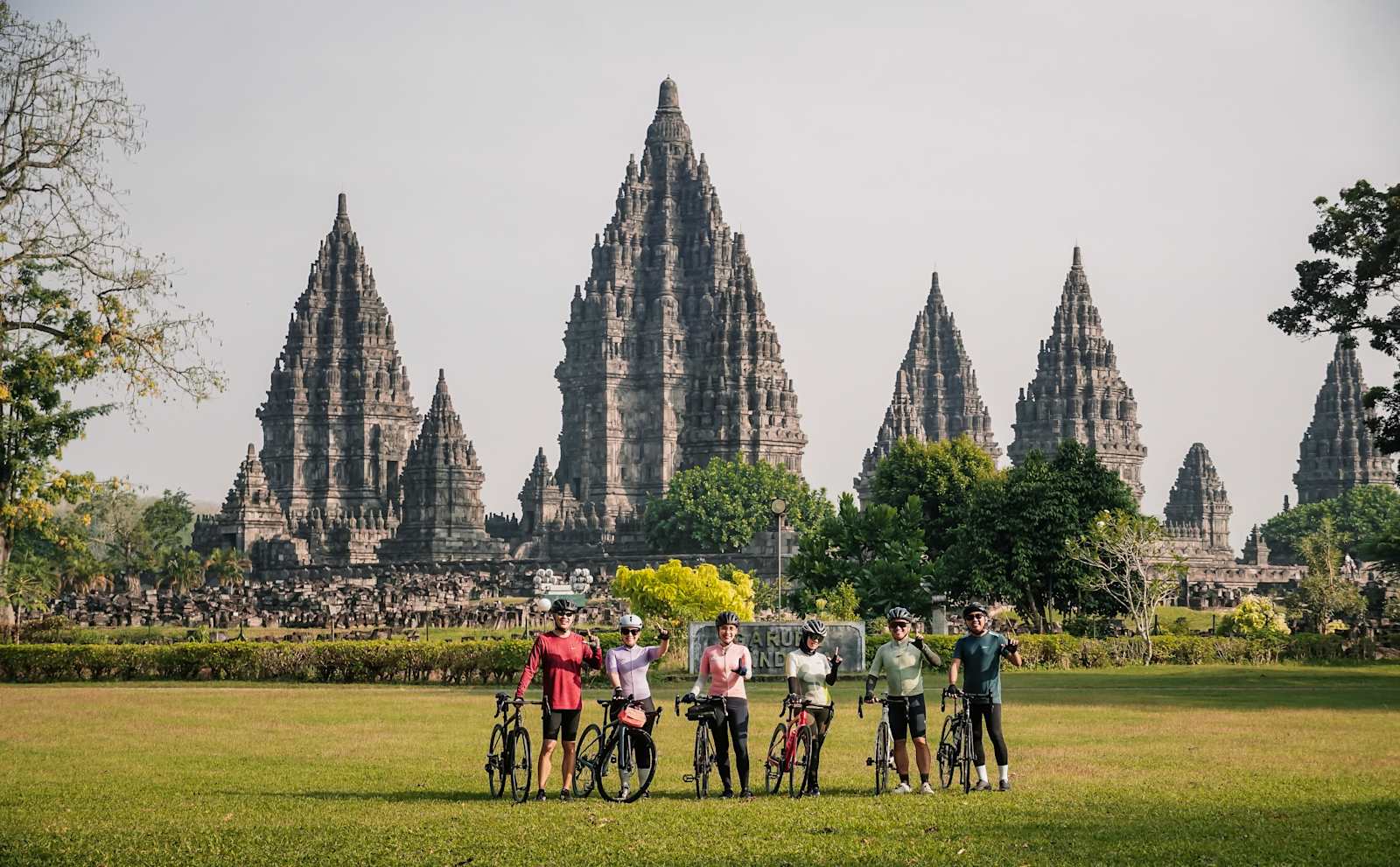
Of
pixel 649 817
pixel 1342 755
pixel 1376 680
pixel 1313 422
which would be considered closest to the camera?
pixel 649 817

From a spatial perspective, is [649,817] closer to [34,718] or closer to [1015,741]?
[1015,741]

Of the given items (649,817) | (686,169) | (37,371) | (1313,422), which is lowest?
(649,817)

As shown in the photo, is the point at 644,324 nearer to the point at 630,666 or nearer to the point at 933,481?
the point at 933,481

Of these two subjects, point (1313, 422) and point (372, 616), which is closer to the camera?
point (372, 616)

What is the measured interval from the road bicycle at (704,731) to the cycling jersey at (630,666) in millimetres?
460

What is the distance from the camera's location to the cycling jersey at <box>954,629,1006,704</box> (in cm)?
2105

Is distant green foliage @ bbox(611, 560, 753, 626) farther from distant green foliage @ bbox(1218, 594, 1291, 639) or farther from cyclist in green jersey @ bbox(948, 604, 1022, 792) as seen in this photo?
cyclist in green jersey @ bbox(948, 604, 1022, 792)

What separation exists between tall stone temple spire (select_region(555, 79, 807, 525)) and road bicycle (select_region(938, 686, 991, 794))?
124m

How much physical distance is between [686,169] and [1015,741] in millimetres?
133917

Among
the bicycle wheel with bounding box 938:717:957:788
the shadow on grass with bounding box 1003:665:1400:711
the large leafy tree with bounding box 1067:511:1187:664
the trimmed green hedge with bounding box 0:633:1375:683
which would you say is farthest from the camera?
the large leafy tree with bounding box 1067:511:1187:664

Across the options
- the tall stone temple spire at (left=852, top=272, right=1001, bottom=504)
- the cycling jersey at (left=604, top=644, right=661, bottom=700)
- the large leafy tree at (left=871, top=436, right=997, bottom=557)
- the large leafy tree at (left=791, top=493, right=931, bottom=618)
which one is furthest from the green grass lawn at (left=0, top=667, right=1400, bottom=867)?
the tall stone temple spire at (left=852, top=272, right=1001, bottom=504)

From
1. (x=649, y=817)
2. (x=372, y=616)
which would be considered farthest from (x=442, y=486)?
(x=649, y=817)

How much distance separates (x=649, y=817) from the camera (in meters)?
19.4

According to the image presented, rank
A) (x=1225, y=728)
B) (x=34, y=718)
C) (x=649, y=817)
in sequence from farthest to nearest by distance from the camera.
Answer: (x=34, y=718), (x=1225, y=728), (x=649, y=817)
